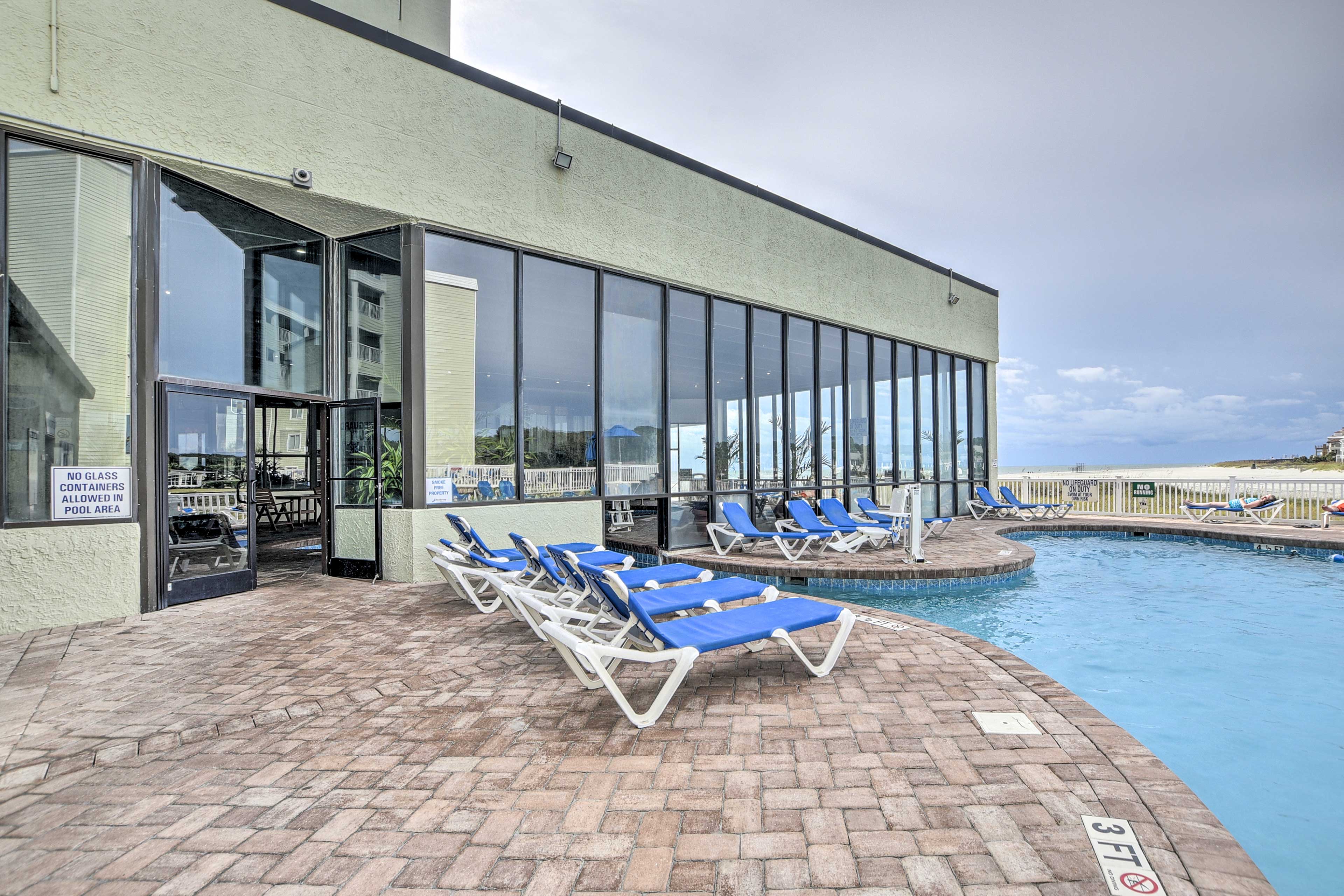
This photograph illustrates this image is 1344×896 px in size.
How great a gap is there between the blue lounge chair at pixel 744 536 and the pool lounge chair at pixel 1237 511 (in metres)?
9.64

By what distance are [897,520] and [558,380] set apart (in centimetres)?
553

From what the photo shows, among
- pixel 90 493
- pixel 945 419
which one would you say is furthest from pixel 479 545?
pixel 945 419

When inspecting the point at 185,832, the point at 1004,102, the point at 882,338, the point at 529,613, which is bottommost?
the point at 185,832

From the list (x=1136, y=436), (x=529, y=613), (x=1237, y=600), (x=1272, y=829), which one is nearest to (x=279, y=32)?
(x=529, y=613)

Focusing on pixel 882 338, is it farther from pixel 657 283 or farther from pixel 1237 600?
pixel 1237 600

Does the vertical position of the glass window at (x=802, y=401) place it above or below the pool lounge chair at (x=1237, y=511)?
above

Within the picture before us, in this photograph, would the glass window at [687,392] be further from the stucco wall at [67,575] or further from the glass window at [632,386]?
Result: the stucco wall at [67,575]

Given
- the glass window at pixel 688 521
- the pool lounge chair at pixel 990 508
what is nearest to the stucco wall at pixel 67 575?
the glass window at pixel 688 521

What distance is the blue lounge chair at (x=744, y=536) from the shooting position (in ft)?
26.1

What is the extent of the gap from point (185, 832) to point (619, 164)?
8156mm

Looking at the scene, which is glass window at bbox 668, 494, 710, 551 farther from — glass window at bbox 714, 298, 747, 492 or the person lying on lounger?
the person lying on lounger

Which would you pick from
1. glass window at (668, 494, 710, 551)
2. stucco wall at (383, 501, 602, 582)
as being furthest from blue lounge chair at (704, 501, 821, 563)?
stucco wall at (383, 501, 602, 582)

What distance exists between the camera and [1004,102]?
14.6 m

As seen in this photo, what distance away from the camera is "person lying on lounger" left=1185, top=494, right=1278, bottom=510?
40.1 feet
